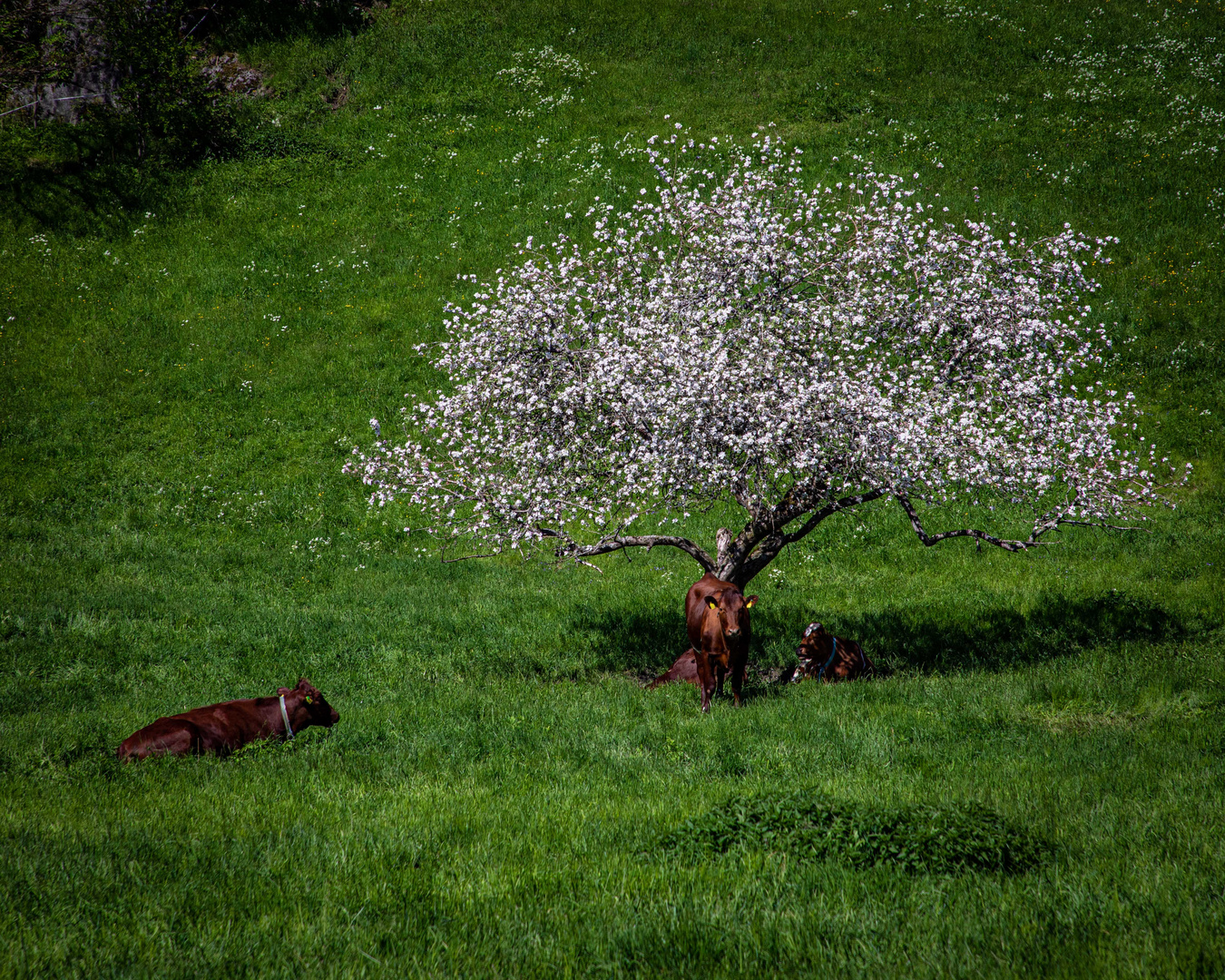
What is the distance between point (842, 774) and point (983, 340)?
7.95 metres

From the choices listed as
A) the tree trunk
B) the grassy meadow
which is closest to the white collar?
the grassy meadow

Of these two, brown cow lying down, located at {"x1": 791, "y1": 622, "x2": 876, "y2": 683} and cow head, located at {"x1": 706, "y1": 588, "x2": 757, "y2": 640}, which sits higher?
cow head, located at {"x1": 706, "y1": 588, "x2": 757, "y2": 640}

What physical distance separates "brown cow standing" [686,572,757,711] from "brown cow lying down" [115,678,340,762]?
5020 millimetres

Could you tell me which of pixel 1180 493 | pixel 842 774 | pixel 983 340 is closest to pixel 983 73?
pixel 1180 493

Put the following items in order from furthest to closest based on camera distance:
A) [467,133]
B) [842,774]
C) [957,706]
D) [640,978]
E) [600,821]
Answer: [467,133]
[957,706]
[842,774]
[600,821]
[640,978]

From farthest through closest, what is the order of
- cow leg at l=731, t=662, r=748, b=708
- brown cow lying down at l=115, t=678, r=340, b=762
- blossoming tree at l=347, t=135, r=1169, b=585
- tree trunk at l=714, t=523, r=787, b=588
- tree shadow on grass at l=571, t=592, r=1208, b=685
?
tree shadow on grass at l=571, t=592, r=1208, b=685 → tree trunk at l=714, t=523, r=787, b=588 → blossoming tree at l=347, t=135, r=1169, b=585 → cow leg at l=731, t=662, r=748, b=708 → brown cow lying down at l=115, t=678, r=340, b=762

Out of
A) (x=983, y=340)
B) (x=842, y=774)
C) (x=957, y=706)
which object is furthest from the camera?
(x=983, y=340)

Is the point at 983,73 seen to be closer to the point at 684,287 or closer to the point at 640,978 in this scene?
the point at 684,287

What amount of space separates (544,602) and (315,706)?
7109 millimetres

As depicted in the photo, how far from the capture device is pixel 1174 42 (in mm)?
38000

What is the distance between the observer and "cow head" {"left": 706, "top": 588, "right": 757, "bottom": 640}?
11.8 m

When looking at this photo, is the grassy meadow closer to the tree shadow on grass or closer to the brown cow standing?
the tree shadow on grass

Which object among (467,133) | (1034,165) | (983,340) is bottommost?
(983,340)

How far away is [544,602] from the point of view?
17906 millimetres
